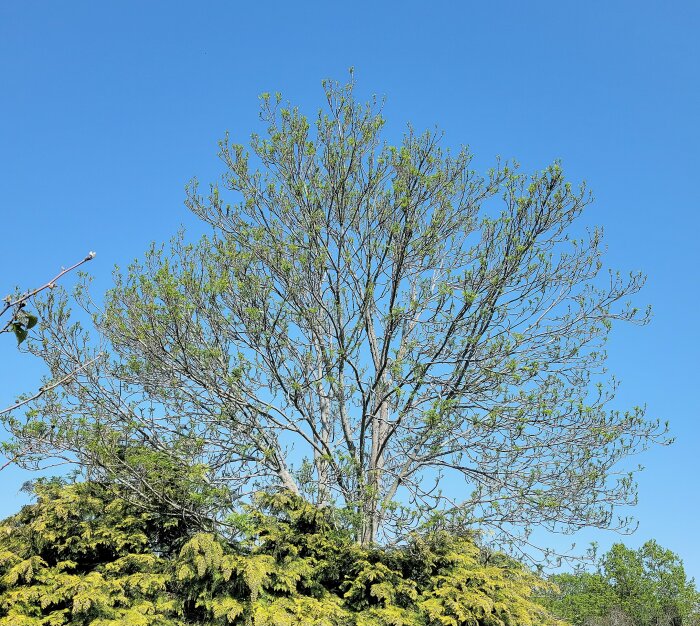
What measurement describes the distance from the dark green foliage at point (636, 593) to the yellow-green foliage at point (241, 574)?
1474 cm

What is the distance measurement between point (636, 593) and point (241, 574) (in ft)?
67.4

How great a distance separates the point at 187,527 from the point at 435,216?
20.4 feet

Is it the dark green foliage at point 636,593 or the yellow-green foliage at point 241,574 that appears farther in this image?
the dark green foliage at point 636,593

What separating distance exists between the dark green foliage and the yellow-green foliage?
14.7 metres

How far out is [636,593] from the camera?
2345cm

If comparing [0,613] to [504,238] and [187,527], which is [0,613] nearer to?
[187,527]

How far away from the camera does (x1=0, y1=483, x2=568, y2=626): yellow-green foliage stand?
8094mm

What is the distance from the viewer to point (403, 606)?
8852 mm

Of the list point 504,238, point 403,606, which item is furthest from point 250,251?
point 403,606

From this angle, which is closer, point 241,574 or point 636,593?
point 241,574

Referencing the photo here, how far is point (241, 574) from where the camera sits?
8383 millimetres

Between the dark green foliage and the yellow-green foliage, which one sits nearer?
the yellow-green foliage

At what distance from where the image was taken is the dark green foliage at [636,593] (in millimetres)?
22016

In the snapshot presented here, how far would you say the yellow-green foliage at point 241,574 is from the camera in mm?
8094
